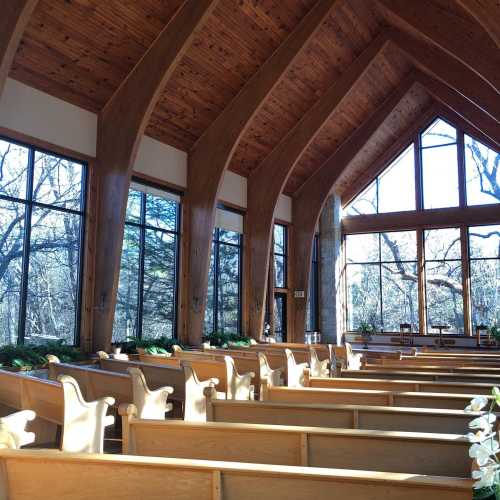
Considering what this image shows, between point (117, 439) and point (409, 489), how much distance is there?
12.9 feet

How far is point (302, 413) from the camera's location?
316 centimetres

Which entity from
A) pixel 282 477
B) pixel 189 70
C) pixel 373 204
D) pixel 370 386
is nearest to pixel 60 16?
pixel 189 70

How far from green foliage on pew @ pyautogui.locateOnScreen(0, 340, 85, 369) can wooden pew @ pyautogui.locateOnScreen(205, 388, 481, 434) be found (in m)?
3.98

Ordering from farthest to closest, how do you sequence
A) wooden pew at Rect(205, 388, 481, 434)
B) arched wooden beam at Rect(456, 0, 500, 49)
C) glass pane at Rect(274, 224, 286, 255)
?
Answer: 1. glass pane at Rect(274, 224, 286, 255)
2. arched wooden beam at Rect(456, 0, 500, 49)
3. wooden pew at Rect(205, 388, 481, 434)

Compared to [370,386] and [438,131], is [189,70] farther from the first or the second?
[438,131]

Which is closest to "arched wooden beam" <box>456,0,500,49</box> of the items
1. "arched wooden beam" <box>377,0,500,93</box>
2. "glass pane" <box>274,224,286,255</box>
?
"arched wooden beam" <box>377,0,500,93</box>

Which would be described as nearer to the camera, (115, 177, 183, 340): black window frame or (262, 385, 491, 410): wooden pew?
(262, 385, 491, 410): wooden pew

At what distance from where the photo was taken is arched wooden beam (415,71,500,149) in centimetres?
1257

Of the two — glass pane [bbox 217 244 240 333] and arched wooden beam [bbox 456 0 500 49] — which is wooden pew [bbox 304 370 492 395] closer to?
arched wooden beam [bbox 456 0 500 49]

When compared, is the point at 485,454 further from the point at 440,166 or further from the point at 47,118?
the point at 440,166

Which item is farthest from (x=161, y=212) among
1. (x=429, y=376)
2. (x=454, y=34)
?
(x=429, y=376)

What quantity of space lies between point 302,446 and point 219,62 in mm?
7808

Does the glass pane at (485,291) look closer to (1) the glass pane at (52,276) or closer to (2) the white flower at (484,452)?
(1) the glass pane at (52,276)

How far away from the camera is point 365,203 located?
14945 millimetres
